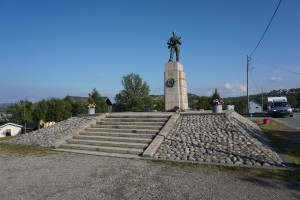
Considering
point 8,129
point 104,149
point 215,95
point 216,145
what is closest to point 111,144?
point 104,149

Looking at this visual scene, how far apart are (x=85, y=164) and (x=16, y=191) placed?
9.01 feet

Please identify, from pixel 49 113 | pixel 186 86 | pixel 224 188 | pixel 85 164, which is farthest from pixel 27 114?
pixel 224 188

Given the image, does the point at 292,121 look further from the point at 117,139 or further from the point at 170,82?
the point at 117,139

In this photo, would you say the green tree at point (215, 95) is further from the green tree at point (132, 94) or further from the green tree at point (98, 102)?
the green tree at point (98, 102)

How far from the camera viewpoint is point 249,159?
8.41m

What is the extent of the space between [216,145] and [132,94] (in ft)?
124

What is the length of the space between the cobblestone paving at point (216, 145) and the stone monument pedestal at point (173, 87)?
20.4 ft

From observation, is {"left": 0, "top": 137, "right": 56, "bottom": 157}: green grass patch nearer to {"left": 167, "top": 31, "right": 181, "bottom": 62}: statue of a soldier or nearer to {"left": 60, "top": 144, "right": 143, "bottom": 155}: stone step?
{"left": 60, "top": 144, "right": 143, "bottom": 155}: stone step

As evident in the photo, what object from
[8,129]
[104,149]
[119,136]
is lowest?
[8,129]

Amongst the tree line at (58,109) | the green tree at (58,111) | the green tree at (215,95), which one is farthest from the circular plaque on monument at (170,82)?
the green tree at (58,111)

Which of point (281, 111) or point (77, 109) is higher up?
point (77, 109)

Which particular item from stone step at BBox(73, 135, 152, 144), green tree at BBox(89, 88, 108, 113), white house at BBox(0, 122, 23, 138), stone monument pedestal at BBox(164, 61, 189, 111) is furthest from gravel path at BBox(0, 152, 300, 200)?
white house at BBox(0, 122, 23, 138)

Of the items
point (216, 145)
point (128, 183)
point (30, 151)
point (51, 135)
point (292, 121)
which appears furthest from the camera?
point (292, 121)

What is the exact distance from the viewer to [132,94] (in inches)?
1853
